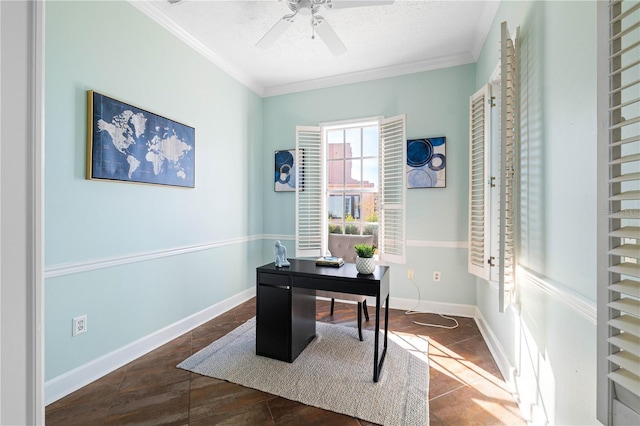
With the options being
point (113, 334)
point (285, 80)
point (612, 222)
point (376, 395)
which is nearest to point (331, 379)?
point (376, 395)

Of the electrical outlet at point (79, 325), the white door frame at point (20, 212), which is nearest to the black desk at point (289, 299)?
the electrical outlet at point (79, 325)

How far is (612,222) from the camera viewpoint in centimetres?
79

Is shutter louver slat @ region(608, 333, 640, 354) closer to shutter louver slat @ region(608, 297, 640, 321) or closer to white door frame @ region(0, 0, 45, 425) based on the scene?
shutter louver slat @ region(608, 297, 640, 321)

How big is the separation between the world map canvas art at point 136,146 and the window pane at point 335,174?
5.89ft

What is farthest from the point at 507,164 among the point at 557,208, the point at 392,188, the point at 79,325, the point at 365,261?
the point at 79,325

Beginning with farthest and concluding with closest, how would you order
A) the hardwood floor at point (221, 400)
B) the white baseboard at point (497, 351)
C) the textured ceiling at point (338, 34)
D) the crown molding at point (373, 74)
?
1. the crown molding at point (373, 74)
2. the textured ceiling at point (338, 34)
3. the white baseboard at point (497, 351)
4. the hardwood floor at point (221, 400)

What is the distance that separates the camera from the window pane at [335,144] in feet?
12.9

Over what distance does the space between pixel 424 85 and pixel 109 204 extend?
11.5 ft

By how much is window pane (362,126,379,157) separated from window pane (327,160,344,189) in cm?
37

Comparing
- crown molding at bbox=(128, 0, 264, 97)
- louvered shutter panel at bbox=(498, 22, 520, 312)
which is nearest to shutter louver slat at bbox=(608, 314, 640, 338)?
louvered shutter panel at bbox=(498, 22, 520, 312)

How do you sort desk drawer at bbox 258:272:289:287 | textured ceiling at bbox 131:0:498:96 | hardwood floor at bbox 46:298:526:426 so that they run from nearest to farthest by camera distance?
hardwood floor at bbox 46:298:526:426, desk drawer at bbox 258:272:289:287, textured ceiling at bbox 131:0:498:96

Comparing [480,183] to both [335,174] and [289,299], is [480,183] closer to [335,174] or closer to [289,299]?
[335,174]

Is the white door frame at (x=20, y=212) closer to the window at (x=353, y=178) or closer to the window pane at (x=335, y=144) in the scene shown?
the window at (x=353, y=178)

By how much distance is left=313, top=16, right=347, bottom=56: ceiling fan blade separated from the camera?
2.25 metres
